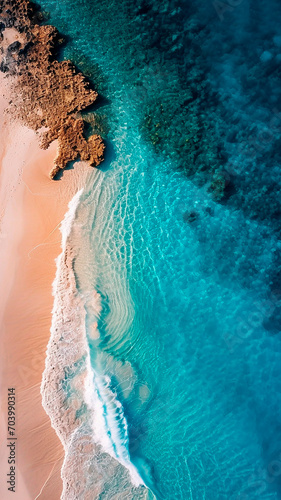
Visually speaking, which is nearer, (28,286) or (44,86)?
(28,286)

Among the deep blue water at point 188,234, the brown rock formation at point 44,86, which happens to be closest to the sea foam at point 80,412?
the deep blue water at point 188,234

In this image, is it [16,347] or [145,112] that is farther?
[145,112]

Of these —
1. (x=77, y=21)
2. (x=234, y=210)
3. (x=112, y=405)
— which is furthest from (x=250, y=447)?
A: (x=77, y=21)

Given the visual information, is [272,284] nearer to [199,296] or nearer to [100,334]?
[199,296]

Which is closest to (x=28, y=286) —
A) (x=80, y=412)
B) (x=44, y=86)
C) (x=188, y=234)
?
(x=80, y=412)

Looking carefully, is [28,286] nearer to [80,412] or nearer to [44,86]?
[80,412]

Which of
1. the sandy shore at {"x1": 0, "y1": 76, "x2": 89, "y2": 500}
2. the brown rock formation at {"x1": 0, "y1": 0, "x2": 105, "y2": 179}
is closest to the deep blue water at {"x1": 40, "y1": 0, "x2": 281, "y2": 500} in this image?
the brown rock formation at {"x1": 0, "y1": 0, "x2": 105, "y2": 179}

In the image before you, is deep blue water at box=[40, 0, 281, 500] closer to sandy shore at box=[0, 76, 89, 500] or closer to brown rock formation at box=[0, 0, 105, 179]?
brown rock formation at box=[0, 0, 105, 179]
